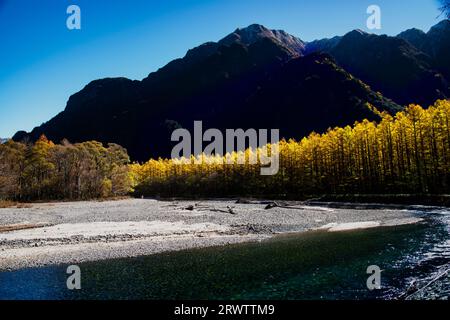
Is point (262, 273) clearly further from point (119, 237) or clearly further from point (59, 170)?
point (59, 170)

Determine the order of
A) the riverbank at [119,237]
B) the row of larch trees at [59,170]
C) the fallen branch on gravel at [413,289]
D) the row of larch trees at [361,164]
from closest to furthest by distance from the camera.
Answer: the fallen branch on gravel at [413,289] → the riverbank at [119,237] → the row of larch trees at [361,164] → the row of larch trees at [59,170]

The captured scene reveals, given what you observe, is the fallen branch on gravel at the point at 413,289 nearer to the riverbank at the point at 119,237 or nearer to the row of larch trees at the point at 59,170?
the riverbank at the point at 119,237

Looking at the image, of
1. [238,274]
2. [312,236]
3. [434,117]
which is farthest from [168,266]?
[434,117]

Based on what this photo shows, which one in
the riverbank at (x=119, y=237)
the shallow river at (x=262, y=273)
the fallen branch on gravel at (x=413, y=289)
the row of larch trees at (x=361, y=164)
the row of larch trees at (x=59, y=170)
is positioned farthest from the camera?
the row of larch trees at (x=59, y=170)

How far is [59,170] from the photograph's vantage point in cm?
8938

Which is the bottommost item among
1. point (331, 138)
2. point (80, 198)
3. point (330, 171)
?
point (80, 198)

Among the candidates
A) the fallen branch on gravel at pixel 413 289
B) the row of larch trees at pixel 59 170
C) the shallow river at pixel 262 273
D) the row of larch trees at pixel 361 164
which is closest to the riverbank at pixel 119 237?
the shallow river at pixel 262 273

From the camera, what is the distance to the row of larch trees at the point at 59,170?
8512cm

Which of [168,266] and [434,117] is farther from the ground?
[434,117]

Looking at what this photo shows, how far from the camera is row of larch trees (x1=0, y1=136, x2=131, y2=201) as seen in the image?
85125 millimetres

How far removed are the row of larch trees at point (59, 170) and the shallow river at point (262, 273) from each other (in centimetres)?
7607

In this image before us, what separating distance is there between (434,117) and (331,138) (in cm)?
2412

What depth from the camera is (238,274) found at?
15.9m

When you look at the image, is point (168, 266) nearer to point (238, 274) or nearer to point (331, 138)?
point (238, 274)
